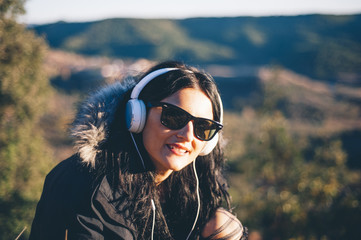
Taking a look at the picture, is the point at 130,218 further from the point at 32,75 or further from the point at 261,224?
the point at 32,75

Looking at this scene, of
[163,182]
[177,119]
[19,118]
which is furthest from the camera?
[19,118]

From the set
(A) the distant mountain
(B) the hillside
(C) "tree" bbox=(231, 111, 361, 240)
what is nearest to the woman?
(C) "tree" bbox=(231, 111, 361, 240)

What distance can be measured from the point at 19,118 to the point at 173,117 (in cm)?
416

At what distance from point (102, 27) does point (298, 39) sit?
53905 mm

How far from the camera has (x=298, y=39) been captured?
66.8 metres

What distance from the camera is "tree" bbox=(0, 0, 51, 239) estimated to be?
311 cm

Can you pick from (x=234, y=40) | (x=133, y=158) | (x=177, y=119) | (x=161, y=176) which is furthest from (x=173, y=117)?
(x=234, y=40)

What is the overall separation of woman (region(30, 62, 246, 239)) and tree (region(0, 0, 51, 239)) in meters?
1.71

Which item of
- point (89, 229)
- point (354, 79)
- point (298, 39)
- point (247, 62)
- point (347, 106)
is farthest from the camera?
point (298, 39)

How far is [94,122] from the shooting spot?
1.64 m

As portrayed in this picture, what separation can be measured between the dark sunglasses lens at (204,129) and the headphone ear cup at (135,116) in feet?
1.12

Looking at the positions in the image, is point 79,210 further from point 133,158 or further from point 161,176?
point 161,176

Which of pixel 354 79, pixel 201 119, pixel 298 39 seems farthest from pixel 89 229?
pixel 298 39

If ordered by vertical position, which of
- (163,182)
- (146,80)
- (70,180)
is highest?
(146,80)
